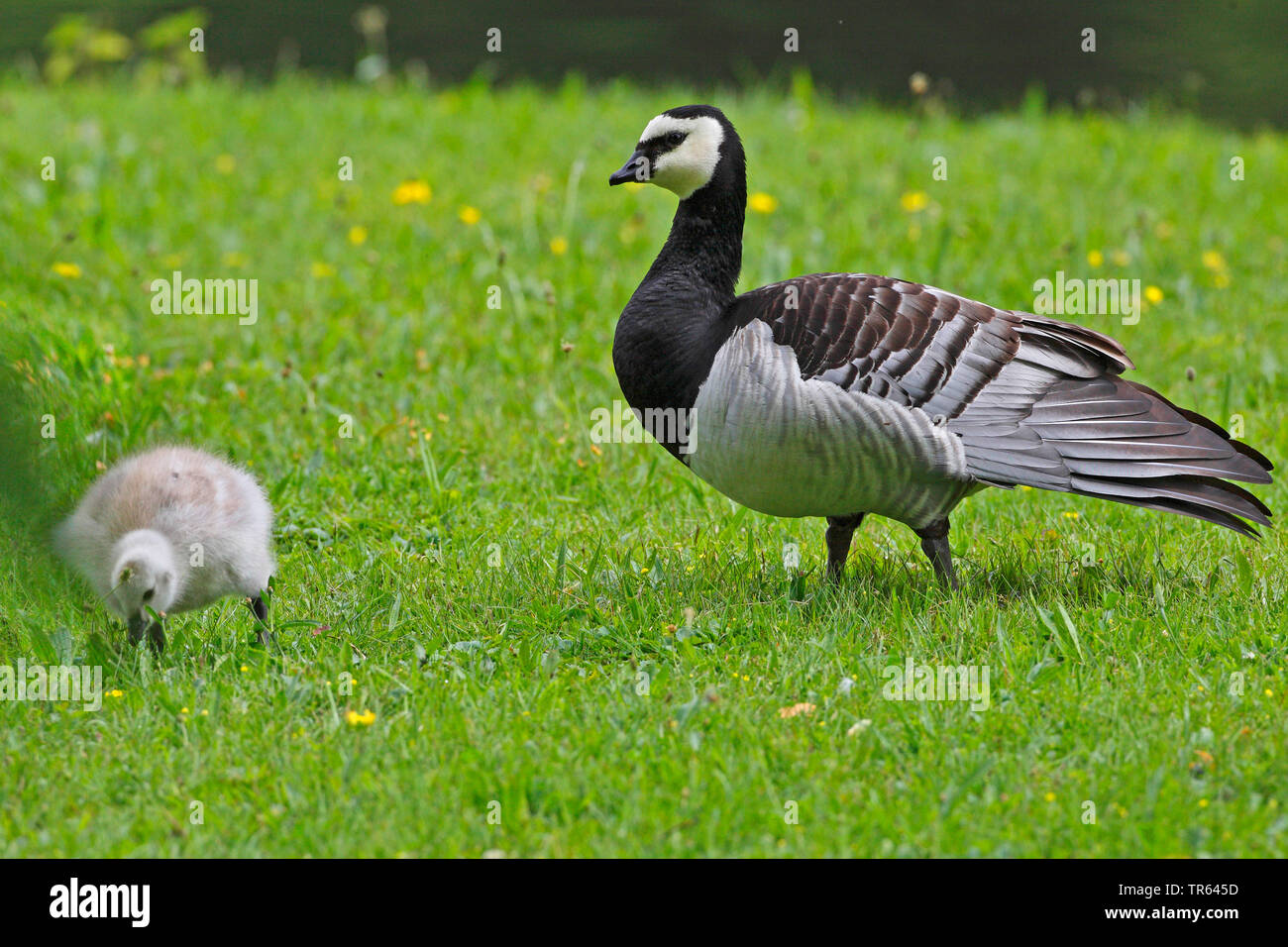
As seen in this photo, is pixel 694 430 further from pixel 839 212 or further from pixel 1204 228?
pixel 1204 228

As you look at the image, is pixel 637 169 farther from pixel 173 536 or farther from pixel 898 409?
pixel 173 536

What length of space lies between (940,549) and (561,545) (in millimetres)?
1452

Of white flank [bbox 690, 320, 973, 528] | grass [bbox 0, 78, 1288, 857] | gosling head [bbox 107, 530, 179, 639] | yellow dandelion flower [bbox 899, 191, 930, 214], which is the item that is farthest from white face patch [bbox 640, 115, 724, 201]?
yellow dandelion flower [bbox 899, 191, 930, 214]

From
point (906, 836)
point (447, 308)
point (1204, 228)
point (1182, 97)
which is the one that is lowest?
point (906, 836)

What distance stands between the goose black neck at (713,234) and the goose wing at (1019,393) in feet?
1.17

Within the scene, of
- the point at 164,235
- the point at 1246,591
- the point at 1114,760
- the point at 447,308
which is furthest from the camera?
the point at 164,235

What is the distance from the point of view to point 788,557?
5602 millimetres

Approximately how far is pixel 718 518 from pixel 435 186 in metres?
4.57

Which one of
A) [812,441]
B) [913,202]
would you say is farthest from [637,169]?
[913,202]

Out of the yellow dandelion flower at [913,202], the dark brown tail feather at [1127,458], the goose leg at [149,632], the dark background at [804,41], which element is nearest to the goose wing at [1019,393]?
the dark brown tail feather at [1127,458]

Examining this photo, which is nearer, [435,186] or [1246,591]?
[1246,591]

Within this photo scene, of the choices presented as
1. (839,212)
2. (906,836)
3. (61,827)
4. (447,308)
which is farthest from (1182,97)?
(61,827)

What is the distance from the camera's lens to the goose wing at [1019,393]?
4.90 metres

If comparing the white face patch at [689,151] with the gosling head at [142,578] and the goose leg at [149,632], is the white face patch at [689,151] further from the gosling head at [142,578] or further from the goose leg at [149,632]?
the goose leg at [149,632]
